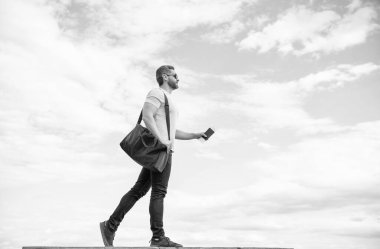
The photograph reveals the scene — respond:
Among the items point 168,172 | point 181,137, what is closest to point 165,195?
point 168,172

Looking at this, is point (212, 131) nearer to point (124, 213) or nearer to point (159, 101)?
point (159, 101)

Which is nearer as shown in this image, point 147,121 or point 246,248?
point 147,121

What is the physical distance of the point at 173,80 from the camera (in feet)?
20.3

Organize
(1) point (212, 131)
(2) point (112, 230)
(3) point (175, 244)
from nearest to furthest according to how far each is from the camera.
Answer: (3) point (175, 244)
(2) point (112, 230)
(1) point (212, 131)

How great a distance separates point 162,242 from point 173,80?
2.27 m

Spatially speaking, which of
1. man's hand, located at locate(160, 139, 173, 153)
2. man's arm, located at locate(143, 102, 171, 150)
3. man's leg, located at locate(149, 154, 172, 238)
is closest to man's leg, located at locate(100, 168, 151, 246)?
man's leg, located at locate(149, 154, 172, 238)

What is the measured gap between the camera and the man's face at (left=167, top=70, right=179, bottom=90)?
6.17 meters

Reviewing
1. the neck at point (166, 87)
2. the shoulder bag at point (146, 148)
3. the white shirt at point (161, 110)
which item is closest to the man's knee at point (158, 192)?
the shoulder bag at point (146, 148)

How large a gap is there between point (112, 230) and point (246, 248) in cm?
195

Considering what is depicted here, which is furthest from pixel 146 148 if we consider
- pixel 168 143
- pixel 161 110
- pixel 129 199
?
pixel 129 199

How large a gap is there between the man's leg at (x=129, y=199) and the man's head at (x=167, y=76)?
4.21 ft

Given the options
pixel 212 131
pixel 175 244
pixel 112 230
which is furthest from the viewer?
pixel 212 131

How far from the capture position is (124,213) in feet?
20.0

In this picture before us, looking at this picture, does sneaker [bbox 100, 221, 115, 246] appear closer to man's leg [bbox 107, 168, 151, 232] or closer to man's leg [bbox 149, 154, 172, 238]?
man's leg [bbox 107, 168, 151, 232]
